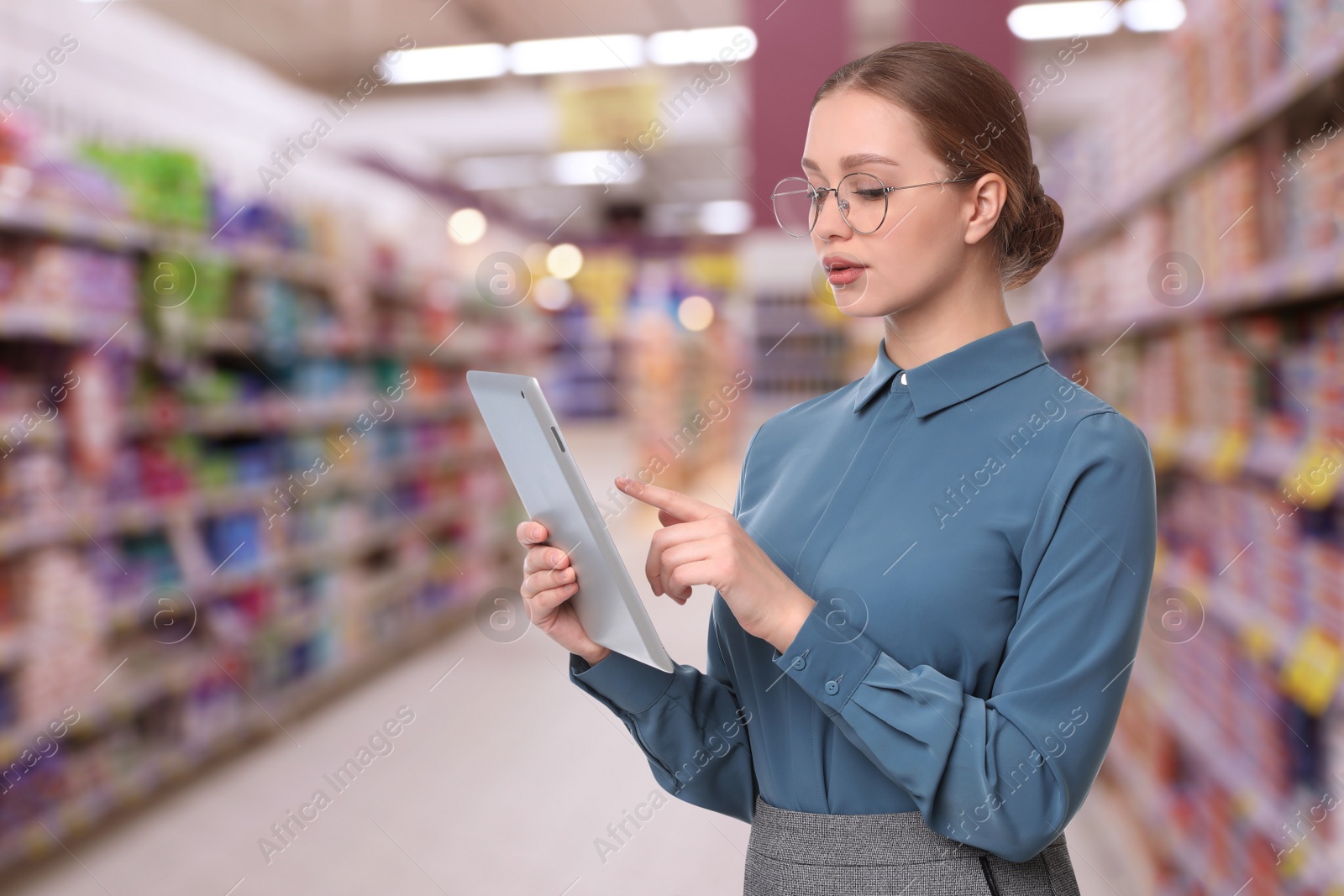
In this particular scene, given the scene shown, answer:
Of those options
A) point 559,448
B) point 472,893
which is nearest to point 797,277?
point 472,893

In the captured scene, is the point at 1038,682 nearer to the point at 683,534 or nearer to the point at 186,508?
the point at 683,534

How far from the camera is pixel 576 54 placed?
28.5 ft

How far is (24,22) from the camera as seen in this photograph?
4230 mm

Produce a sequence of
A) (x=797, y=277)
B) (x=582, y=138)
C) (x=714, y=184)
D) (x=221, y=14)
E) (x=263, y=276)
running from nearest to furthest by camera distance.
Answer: (x=263, y=276), (x=582, y=138), (x=221, y=14), (x=797, y=277), (x=714, y=184)

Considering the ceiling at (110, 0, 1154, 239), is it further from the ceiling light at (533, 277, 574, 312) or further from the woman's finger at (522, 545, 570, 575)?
the woman's finger at (522, 545, 570, 575)

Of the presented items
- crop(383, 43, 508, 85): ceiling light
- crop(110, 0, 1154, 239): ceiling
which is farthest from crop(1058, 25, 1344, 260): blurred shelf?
crop(383, 43, 508, 85): ceiling light

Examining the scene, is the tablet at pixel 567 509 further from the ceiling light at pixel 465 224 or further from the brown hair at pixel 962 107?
the ceiling light at pixel 465 224

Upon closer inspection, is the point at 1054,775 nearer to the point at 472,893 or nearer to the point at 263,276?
the point at 472,893

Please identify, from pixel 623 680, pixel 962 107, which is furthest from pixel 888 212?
pixel 623 680

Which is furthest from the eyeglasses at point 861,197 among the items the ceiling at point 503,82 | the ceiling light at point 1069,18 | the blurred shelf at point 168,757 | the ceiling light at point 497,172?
the ceiling light at point 497,172

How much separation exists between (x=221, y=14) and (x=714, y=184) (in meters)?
9.33

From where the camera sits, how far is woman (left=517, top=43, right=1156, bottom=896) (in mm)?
903

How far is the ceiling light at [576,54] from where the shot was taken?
8508 millimetres

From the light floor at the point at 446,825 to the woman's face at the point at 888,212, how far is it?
245 cm
